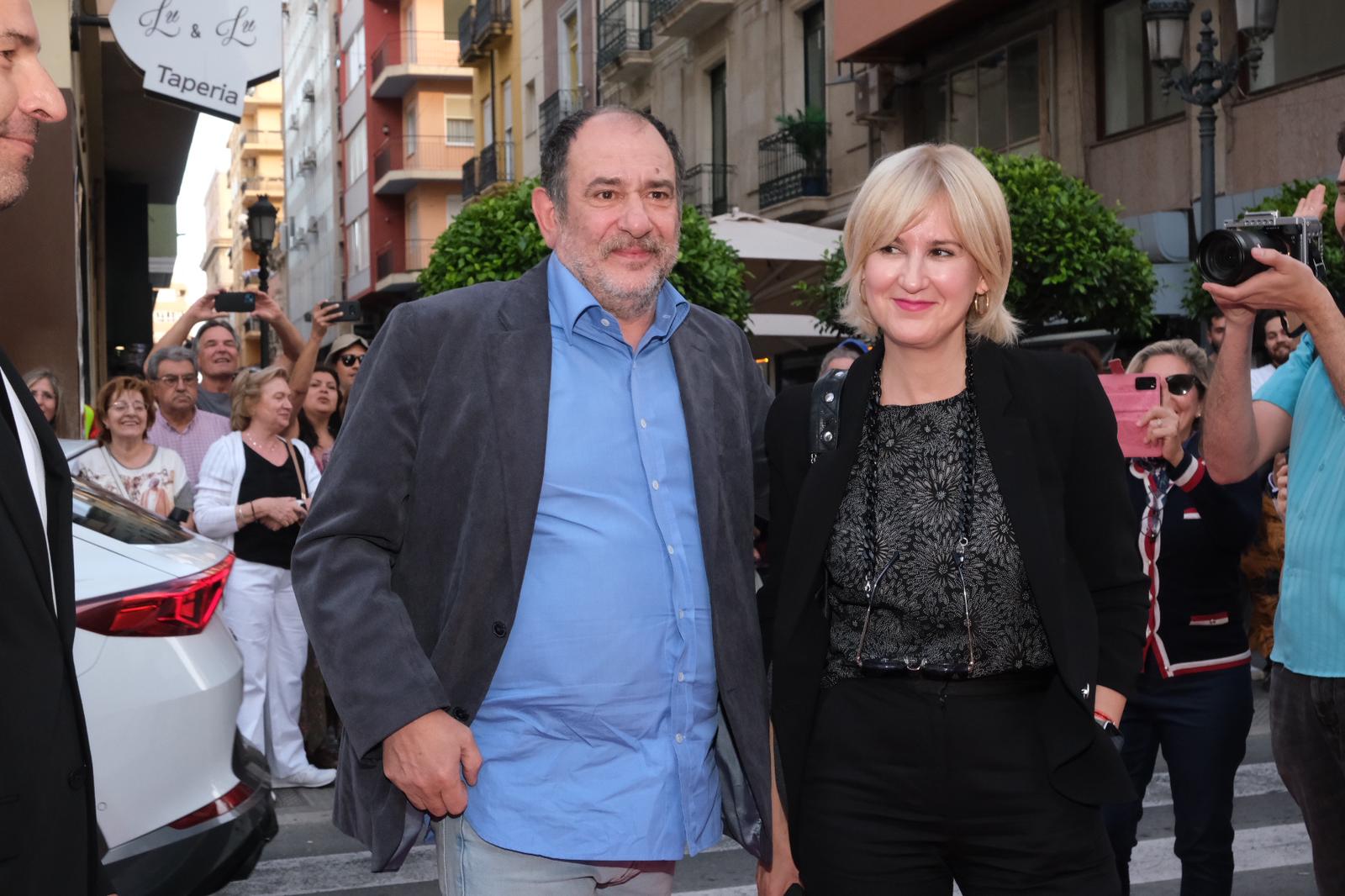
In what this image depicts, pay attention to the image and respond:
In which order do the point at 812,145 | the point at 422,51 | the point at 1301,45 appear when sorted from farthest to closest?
the point at 422,51 < the point at 812,145 < the point at 1301,45

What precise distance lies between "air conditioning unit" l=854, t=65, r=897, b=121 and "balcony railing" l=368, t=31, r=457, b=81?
27.4 meters

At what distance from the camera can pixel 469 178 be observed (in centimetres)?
4256

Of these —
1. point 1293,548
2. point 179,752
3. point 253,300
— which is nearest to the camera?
point 1293,548

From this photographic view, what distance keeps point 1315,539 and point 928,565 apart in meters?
1.26

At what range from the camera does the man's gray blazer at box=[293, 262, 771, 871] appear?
297 cm

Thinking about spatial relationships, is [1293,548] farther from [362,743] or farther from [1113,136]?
[1113,136]

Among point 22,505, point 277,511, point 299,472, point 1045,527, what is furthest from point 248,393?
point 22,505

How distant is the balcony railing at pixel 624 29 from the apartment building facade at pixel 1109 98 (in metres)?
8.47

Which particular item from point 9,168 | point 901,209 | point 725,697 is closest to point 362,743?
point 725,697

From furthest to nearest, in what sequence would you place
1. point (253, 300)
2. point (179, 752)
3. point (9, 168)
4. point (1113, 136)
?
point (1113, 136), point (253, 300), point (179, 752), point (9, 168)

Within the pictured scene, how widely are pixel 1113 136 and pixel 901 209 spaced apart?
16374mm

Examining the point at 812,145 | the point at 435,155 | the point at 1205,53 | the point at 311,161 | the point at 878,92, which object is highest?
the point at 311,161

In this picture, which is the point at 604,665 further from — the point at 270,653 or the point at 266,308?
the point at 266,308

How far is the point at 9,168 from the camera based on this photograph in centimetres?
225
